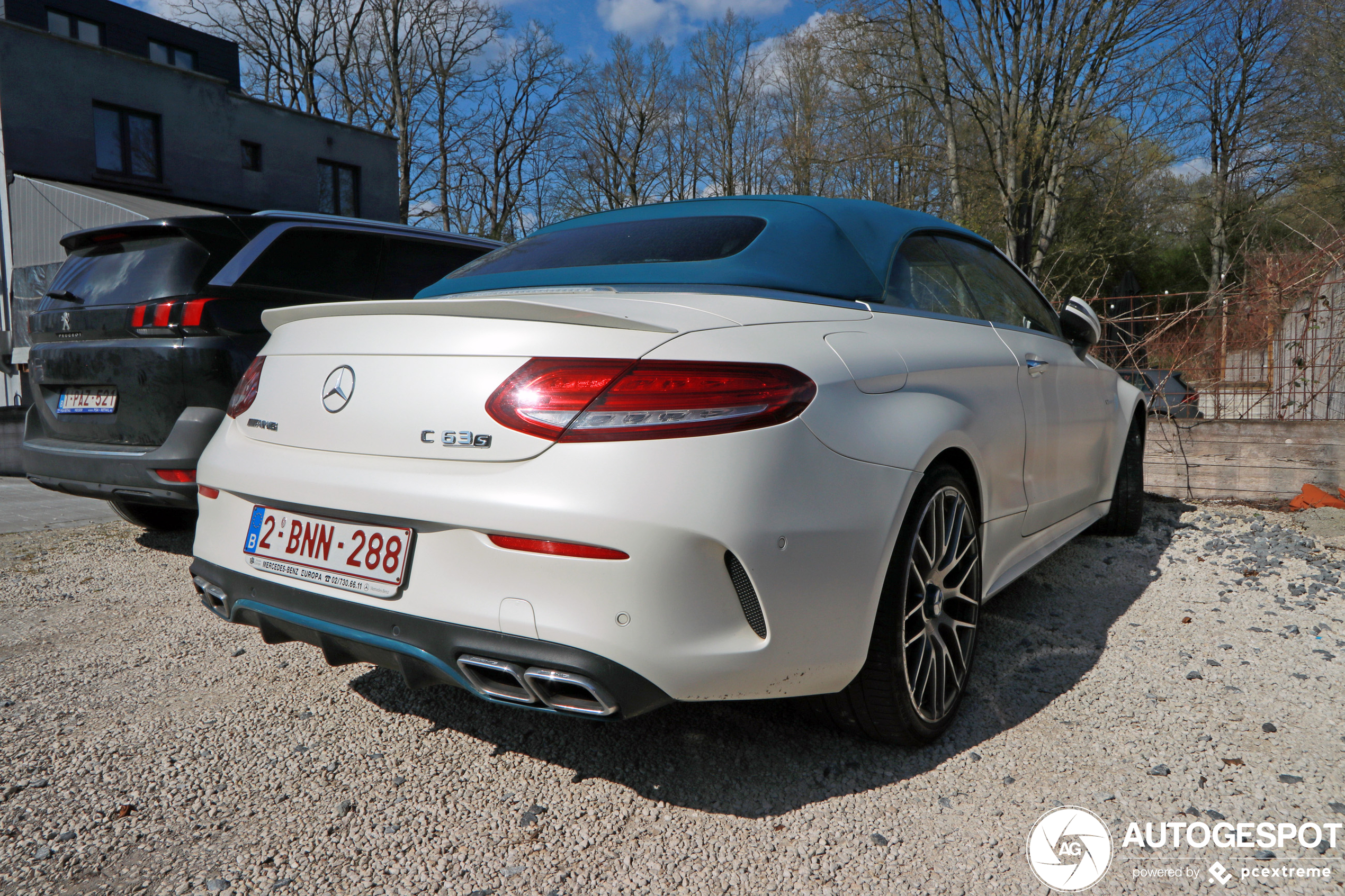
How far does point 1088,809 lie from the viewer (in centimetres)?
207

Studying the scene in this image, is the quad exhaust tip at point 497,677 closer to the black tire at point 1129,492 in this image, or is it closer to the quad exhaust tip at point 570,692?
the quad exhaust tip at point 570,692

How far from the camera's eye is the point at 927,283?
2.85 m

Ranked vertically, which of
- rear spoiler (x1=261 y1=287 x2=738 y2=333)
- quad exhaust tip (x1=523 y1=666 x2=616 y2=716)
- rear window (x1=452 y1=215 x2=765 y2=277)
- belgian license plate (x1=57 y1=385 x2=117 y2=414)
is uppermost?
rear window (x1=452 y1=215 x2=765 y2=277)

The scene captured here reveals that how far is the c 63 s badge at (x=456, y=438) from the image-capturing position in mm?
1825

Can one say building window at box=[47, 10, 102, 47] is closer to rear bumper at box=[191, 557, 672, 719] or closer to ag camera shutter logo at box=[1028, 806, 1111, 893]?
rear bumper at box=[191, 557, 672, 719]

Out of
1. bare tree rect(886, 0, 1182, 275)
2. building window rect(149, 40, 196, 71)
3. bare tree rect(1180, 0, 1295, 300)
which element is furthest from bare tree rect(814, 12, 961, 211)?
building window rect(149, 40, 196, 71)

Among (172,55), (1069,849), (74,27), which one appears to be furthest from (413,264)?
(172,55)

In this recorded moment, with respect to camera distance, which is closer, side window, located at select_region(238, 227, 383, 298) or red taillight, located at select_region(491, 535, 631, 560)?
red taillight, located at select_region(491, 535, 631, 560)

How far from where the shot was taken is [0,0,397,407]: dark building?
48.5 feet

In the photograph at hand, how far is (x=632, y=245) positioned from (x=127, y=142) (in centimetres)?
1817

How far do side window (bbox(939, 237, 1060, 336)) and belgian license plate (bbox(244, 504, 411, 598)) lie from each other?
2.20 m

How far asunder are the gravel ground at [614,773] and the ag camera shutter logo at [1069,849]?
0.04 m

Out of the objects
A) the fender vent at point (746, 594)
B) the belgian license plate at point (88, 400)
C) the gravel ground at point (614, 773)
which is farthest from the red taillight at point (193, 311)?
the fender vent at point (746, 594)

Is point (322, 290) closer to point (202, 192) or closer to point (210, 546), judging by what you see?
point (210, 546)
